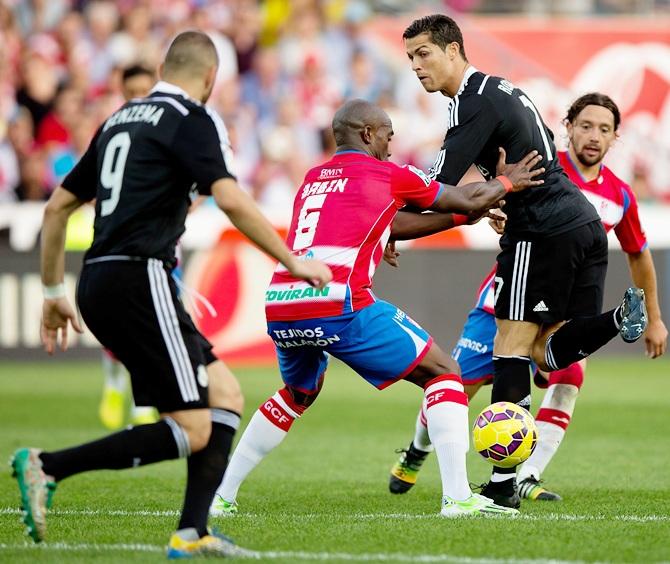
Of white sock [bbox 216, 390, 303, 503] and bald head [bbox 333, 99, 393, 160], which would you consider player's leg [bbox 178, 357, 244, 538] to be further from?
bald head [bbox 333, 99, 393, 160]

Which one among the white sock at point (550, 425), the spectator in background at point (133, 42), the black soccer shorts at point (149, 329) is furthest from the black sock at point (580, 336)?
the spectator in background at point (133, 42)

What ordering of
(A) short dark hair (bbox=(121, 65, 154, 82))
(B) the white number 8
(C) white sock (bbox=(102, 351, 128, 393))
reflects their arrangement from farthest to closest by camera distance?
(C) white sock (bbox=(102, 351, 128, 393)), (A) short dark hair (bbox=(121, 65, 154, 82)), (B) the white number 8

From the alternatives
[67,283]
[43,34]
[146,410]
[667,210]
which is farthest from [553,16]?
[146,410]

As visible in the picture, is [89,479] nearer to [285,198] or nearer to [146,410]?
[146,410]

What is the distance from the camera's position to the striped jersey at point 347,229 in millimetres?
6465

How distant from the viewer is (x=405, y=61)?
21.8m

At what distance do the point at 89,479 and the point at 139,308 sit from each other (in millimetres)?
3579

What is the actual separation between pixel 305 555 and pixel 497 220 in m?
2.49

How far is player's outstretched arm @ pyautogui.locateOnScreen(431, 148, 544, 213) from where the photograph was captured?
657cm

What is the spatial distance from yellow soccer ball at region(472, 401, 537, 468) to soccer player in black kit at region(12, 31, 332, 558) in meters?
1.84

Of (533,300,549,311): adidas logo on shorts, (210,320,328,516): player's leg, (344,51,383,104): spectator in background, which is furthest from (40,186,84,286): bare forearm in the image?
(344,51,383,104): spectator in background

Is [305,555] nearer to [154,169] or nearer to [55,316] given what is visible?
[55,316]

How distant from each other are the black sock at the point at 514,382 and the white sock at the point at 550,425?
66 cm

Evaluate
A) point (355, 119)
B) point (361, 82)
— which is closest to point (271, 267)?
point (361, 82)
